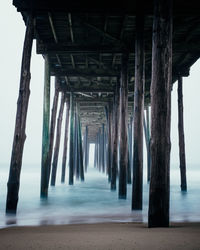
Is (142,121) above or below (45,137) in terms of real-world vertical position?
above

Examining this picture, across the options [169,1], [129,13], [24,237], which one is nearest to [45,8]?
[129,13]

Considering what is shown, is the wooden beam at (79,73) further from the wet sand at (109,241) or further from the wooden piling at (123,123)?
the wet sand at (109,241)

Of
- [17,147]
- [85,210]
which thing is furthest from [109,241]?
[85,210]

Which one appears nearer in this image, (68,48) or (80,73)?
(68,48)

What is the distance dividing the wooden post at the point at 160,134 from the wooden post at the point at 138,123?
2.18 metres

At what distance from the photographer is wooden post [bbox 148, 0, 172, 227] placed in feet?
10.5

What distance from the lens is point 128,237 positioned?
8.16 feet

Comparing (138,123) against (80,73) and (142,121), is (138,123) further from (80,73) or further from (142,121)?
(80,73)

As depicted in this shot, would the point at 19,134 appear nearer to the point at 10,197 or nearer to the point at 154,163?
the point at 10,197

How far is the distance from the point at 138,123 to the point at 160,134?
232cm

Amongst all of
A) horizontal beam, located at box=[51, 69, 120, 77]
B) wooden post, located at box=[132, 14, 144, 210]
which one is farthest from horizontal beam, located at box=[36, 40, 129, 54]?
horizontal beam, located at box=[51, 69, 120, 77]

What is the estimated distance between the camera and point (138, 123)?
5.57 meters

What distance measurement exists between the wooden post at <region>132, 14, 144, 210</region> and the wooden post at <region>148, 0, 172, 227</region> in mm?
2180

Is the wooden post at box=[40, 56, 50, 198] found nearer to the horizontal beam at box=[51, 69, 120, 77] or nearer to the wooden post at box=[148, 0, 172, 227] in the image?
the horizontal beam at box=[51, 69, 120, 77]
